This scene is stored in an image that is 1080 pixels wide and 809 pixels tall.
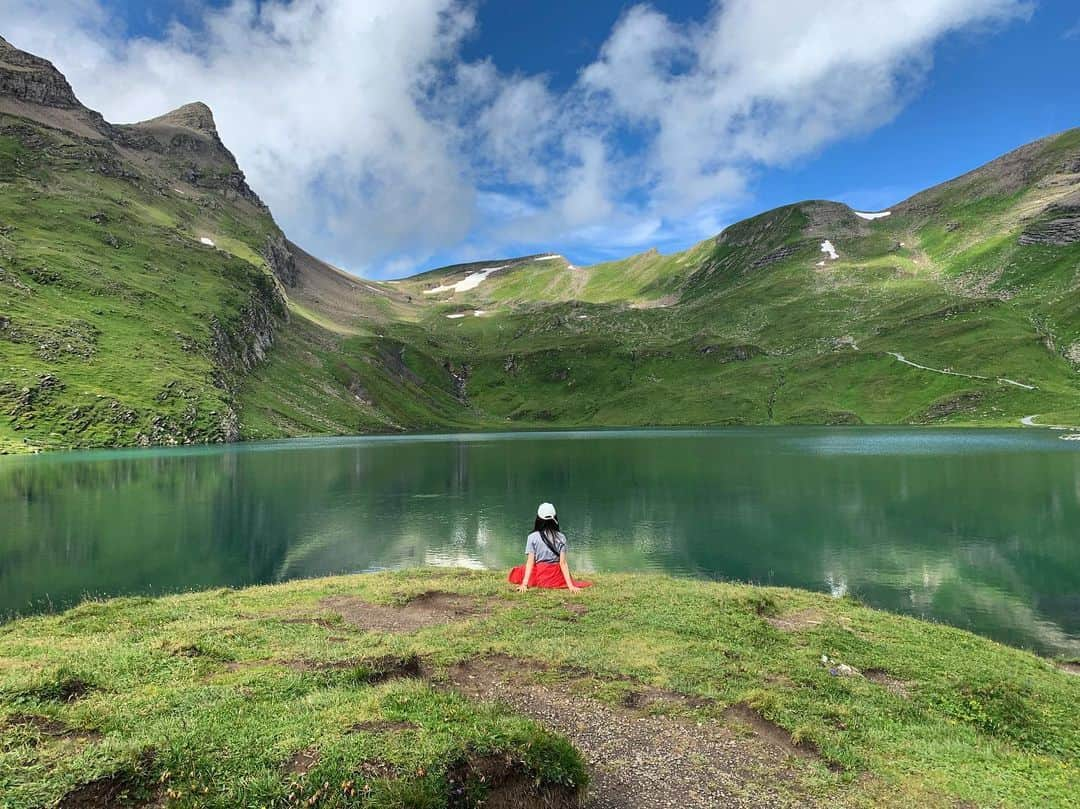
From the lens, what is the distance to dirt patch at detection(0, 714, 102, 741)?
10.5 metres

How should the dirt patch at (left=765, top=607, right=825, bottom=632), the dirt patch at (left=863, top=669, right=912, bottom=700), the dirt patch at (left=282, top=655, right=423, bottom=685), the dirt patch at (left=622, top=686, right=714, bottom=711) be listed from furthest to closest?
1. the dirt patch at (left=765, top=607, right=825, bottom=632)
2. the dirt patch at (left=863, top=669, right=912, bottom=700)
3. the dirt patch at (left=282, top=655, right=423, bottom=685)
4. the dirt patch at (left=622, top=686, right=714, bottom=711)

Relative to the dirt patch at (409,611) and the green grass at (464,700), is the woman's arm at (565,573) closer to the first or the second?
the green grass at (464,700)

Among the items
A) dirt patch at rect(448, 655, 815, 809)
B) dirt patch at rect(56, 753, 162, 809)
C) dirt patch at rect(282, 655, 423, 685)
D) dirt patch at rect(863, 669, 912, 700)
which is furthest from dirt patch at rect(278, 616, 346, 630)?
dirt patch at rect(863, 669, 912, 700)

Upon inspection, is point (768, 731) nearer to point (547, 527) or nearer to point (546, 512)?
point (546, 512)

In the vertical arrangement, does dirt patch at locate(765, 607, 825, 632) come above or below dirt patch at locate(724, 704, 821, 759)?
below

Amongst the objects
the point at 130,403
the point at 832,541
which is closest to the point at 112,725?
the point at 832,541

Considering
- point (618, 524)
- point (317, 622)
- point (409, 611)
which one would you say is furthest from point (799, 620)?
point (618, 524)

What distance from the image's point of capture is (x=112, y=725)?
1104 centimetres

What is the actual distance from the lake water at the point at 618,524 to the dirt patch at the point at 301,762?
29.8 metres

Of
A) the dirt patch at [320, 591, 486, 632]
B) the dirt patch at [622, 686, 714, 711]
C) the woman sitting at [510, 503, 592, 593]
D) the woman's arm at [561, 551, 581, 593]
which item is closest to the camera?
the dirt patch at [622, 686, 714, 711]

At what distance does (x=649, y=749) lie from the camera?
1209 cm

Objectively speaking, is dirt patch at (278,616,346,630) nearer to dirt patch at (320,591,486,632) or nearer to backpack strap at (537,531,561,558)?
dirt patch at (320,591,486,632)

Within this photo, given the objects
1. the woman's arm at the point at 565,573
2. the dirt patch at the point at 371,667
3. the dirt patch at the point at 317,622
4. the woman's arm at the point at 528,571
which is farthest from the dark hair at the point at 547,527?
the dirt patch at the point at 317,622

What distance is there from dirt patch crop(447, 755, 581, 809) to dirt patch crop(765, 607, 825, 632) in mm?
13983
